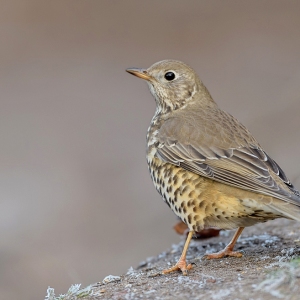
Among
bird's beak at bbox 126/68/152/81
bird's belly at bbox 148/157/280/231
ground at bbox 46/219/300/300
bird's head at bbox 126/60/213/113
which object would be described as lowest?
ground at bbox 46/219/300/300

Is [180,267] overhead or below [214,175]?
below

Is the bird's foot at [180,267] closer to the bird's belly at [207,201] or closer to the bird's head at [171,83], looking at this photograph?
the bird's belly at [207,201]

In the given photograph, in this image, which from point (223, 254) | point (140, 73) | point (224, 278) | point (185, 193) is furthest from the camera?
point (140, 73)

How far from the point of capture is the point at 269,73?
55.2ft

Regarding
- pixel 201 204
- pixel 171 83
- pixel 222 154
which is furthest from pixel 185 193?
pixel 171 83

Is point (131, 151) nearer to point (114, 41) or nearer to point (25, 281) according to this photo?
point (25, 281)

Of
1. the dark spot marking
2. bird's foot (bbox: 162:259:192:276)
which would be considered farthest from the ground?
the dark spot marking

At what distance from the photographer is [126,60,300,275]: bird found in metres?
5.12

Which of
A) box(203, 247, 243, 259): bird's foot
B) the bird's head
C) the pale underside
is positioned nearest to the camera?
the pale underside

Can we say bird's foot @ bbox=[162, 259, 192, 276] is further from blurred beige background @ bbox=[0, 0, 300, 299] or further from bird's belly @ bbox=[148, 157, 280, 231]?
blurred beige background @ bbox=[0, 0, 300, 299]

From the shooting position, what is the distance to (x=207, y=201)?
535cm

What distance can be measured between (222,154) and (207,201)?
470mm

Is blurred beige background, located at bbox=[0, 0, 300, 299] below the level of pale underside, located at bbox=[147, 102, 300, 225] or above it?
above

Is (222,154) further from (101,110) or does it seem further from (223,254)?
(101,110)
